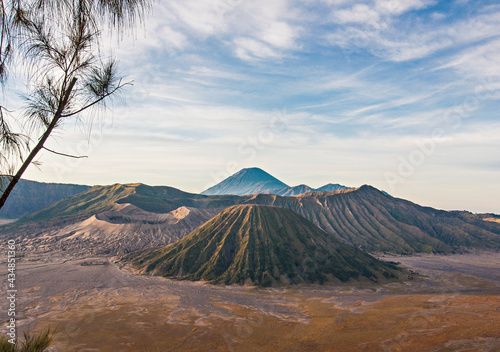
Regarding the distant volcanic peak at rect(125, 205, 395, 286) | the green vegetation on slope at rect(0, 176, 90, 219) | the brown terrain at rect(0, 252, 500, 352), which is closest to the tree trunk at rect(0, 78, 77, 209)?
the brown terrain at rect(0, 252, 500, 352)

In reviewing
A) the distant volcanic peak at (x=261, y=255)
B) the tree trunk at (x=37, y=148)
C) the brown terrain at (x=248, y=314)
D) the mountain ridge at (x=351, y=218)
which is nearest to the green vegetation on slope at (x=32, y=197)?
the mountain ridge at (x=351, y=218)

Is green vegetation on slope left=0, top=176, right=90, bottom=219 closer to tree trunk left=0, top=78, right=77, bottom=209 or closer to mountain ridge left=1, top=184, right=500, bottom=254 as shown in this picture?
mountain ridge left=1, top=184, right=500, bottom=254

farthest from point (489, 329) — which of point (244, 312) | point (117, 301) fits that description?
point (117, 301)

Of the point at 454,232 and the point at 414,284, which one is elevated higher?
the point at 454,232

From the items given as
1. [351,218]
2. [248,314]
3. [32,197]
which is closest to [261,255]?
[248,314]

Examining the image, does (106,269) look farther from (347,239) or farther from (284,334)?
(347,239)

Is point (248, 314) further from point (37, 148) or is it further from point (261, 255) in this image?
point (37, 148)

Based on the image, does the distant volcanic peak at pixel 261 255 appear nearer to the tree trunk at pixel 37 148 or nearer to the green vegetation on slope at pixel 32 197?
the tree trunk at pixel 37 148
